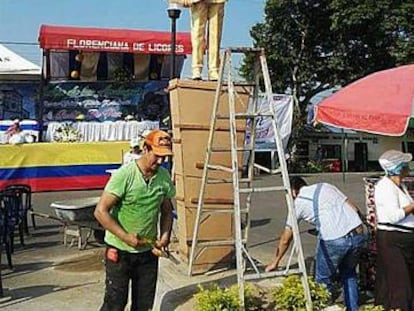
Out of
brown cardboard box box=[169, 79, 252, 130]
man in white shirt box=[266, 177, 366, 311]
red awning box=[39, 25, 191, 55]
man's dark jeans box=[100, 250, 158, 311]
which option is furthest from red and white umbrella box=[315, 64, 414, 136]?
red awning box=[39, 25, 191, 55]

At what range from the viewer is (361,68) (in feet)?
90.2

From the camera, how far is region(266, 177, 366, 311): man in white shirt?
5.93 meters

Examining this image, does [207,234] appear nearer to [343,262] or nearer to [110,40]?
[343,262]

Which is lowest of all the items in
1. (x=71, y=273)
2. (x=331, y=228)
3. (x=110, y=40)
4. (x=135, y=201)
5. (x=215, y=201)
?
(x=71, y=273)

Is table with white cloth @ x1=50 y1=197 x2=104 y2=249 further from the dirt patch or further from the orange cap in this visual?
the orange cap

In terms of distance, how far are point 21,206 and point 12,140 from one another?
7.62 metres

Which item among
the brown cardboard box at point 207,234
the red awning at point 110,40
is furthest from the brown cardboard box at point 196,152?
the red awning at point 110,40

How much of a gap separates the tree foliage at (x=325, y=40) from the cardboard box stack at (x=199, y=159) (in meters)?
20.0

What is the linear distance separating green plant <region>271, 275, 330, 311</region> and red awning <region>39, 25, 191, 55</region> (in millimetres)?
16074

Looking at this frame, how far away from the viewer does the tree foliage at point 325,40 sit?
26203mm

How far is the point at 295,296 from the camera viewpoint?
5336 millimetres

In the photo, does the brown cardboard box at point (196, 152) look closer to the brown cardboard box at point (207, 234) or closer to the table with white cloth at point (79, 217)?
the brown cardboard box at point (207, 234)

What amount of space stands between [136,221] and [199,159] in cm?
228

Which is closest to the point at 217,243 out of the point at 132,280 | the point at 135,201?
the point at 132,280
